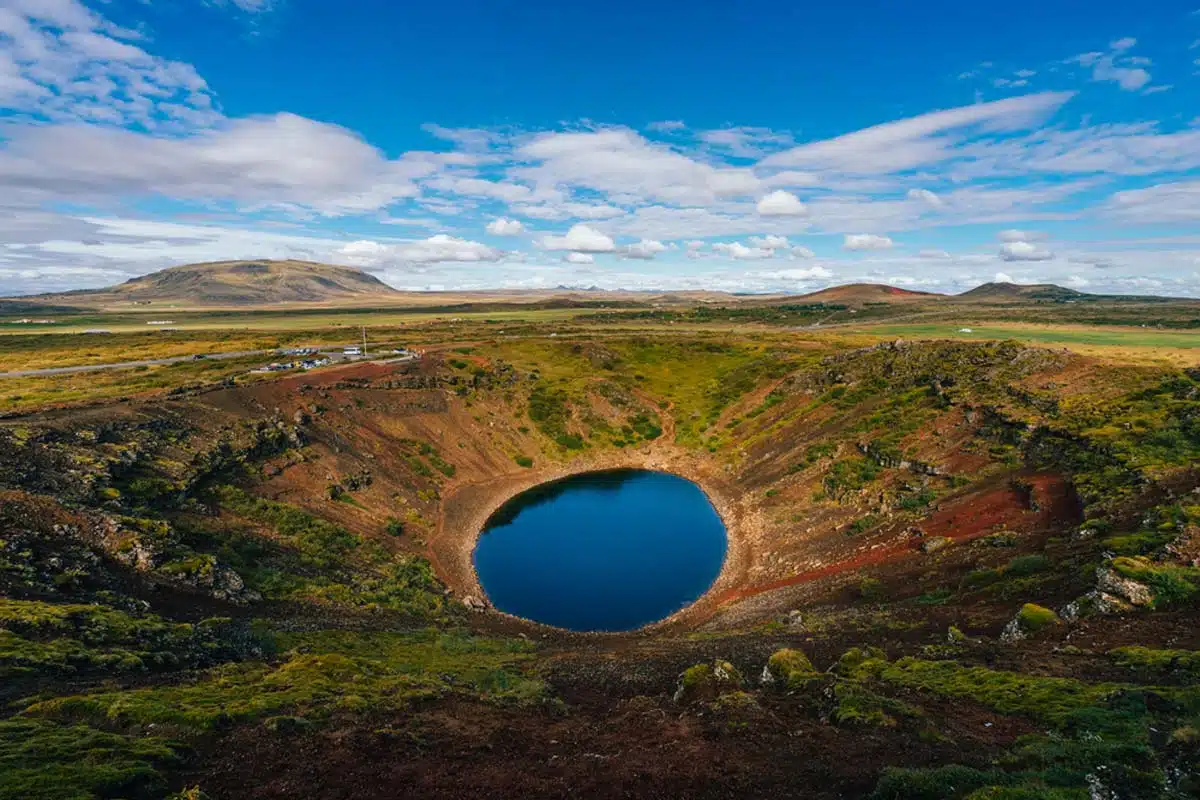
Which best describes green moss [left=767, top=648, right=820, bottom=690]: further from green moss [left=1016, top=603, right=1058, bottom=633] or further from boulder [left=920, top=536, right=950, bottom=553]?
boulder [left=920, top=536, right=950, bottom=553]

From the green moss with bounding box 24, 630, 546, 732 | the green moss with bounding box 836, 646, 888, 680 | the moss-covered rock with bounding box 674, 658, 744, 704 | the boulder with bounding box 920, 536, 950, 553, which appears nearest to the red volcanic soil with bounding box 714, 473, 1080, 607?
the boulder with bounding box 920, 536, 950, 553

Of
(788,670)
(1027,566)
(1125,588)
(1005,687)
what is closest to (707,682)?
(788,670)

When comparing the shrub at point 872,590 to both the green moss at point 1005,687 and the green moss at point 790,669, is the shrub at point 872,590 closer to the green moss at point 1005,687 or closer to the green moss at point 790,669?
the green moss at point 790,669

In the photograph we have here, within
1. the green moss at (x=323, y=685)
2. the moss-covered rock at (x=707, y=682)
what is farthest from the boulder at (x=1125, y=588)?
the green moss at (x=323, y=685)

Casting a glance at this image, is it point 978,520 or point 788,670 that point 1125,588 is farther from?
point 978,520

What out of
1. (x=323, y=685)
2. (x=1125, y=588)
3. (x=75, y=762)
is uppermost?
(x=1125, y=588)

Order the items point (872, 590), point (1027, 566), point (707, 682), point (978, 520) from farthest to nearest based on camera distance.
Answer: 1. point (978, 520)
2. point (872, 590)
3. point (1027, 566)
4. point (707, 682)
